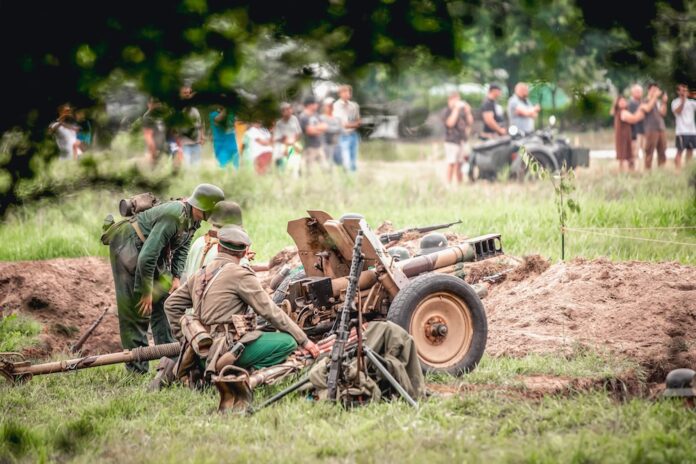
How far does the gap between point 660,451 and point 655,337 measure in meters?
4.11

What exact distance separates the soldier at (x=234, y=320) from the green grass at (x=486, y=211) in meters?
3.78


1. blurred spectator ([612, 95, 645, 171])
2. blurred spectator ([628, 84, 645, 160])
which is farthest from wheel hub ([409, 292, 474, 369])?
blurred spectator ([628, 84, 645, 160])

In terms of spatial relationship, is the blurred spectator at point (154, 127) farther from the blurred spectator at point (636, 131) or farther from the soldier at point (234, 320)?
the blurred spectator at point (636, 131)

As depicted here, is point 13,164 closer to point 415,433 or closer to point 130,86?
point 130,86

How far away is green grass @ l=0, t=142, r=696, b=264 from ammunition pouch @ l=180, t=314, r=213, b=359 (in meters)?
4.05

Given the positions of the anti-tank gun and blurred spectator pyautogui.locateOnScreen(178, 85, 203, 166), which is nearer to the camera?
blurred spectator pyautogui.locateOnScreen(178, 85, 203, 166)

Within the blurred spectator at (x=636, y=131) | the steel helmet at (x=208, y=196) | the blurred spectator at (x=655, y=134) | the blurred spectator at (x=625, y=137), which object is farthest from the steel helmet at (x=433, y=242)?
the blurred spectator at (x=636, y=131)

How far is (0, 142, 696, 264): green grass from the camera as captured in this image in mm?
14766

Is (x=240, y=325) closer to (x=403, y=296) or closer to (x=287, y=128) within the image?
(x=403, y=296)

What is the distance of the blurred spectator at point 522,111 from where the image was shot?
1936cm

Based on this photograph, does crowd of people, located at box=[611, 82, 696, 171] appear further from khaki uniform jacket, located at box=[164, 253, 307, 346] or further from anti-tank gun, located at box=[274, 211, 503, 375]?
khaki uniform jacket, located at box=[164, 253, 307, 346]

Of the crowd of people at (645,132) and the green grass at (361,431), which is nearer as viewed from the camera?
the green grass at (361,431)

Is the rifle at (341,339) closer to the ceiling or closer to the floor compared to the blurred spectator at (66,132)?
closer to the floor

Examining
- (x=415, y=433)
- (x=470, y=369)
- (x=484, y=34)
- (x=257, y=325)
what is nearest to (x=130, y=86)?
(x=484, y=34)
